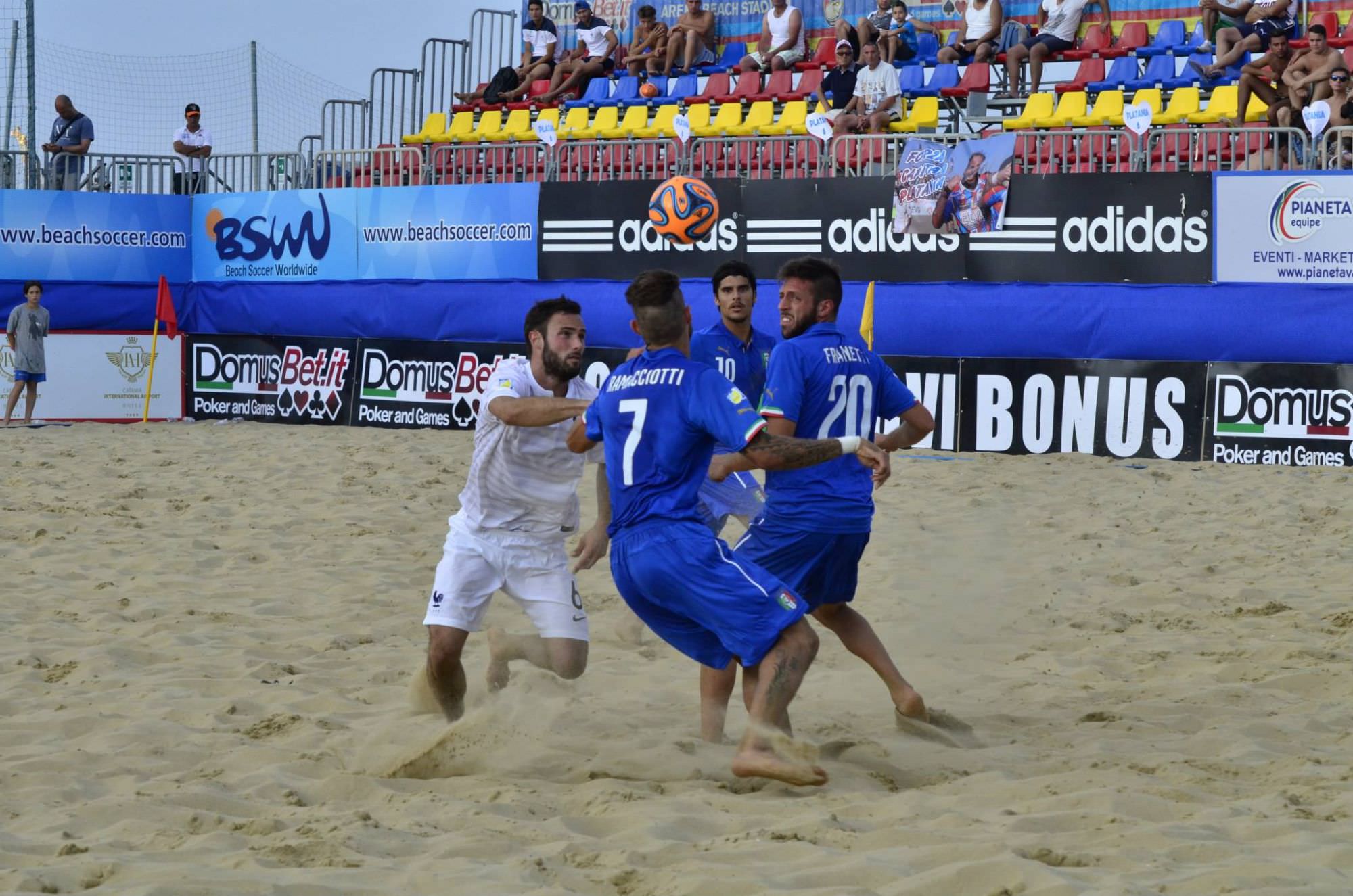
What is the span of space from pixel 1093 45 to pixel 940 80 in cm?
175

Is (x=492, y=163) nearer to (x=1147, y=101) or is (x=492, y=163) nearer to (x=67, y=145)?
(x=67, y=145)

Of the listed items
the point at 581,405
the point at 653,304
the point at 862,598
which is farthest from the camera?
the point at 862,598

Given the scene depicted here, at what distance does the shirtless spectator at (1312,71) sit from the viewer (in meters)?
13.0

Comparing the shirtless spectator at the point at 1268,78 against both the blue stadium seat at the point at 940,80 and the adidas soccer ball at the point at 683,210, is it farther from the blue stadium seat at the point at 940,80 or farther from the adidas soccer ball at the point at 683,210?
the adidas soccer ball at the point at 683,210

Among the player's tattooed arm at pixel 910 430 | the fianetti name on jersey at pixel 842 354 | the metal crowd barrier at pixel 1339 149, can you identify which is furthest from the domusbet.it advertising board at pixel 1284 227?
the fianetti name on jersey at pixel 842 354

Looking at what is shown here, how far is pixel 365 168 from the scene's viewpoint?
56.3 feet

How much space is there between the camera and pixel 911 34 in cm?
1767

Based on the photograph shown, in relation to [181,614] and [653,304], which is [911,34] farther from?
[653,304]

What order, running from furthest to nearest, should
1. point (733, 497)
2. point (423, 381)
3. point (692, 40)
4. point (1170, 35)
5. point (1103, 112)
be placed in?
1. point (692, 40)
2. point (1170, 35)
3. point (423, 381)
4. point (1103, 112)
5. point (733, 497)

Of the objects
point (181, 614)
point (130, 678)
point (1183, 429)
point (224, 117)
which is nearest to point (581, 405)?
point (130, 678)

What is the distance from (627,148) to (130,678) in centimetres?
1033

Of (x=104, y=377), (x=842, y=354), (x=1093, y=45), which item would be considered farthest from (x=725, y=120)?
(x=842, y=354)

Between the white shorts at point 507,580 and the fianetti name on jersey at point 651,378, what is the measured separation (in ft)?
2.96

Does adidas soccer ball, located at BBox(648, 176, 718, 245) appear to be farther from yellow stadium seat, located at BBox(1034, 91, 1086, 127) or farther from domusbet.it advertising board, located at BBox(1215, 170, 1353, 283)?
domusbet.it advertising board, located at BBox(1215, 170, 1353, 283)
